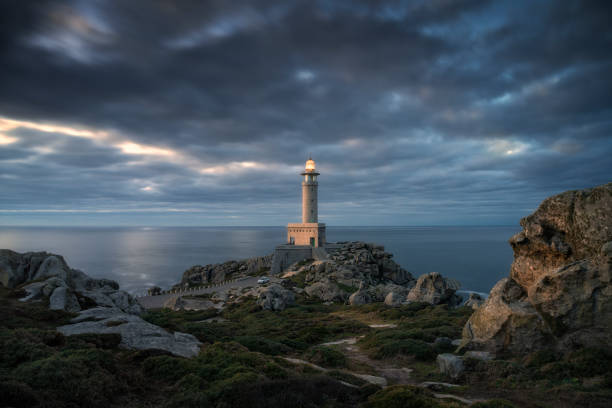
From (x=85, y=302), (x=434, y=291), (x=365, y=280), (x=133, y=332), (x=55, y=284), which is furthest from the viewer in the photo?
(x=365, y=280)

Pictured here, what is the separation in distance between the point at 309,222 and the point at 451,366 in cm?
6022

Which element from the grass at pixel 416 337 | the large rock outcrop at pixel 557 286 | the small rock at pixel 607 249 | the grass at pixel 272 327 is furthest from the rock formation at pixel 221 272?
the small rock at pixel 607 249

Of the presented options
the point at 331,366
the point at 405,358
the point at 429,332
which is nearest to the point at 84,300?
the point at 331,366

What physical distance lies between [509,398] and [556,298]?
5.06 m

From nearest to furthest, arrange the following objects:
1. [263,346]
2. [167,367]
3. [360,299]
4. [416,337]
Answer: [167,367] → [263,346] → [416,337] → [360,299]

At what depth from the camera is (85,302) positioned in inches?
719

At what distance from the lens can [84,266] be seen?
97.6 meters

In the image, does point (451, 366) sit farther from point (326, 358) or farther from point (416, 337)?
point (416, 337)

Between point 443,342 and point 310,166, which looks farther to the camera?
point 310,166

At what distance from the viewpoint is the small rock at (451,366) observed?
450 inches

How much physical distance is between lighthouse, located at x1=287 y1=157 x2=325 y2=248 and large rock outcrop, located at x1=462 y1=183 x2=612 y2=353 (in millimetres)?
54078

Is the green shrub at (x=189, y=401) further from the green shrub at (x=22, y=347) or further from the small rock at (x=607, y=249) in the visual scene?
the small rock at (x=607, y=249)

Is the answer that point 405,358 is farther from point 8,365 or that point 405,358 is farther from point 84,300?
point 84,300

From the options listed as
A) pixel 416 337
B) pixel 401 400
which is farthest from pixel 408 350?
pixel 401 400
